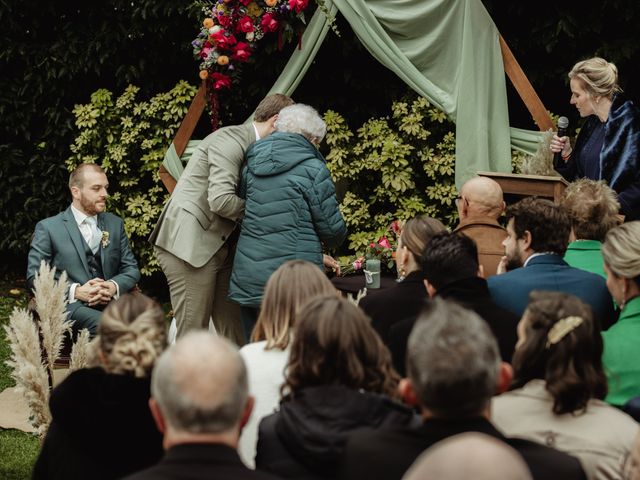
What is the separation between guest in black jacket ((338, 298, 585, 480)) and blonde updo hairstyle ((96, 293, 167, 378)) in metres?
0.92

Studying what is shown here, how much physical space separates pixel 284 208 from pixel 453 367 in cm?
334

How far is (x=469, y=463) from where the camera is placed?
1686mm

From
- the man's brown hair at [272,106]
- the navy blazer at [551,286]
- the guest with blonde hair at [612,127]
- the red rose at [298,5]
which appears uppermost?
the red rose at [298,5]

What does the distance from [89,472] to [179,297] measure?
10.7ft

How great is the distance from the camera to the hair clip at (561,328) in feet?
9.52

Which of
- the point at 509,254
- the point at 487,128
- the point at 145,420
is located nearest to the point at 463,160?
the point at 487,128

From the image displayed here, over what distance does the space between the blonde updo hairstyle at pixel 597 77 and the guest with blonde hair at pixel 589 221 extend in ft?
4.52

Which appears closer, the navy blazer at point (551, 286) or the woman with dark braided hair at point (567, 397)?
the woman with dark braided hair at point (567, 397)

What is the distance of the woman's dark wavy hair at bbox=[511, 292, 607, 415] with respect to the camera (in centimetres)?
287

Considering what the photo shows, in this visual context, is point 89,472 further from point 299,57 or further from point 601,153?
point 299,57

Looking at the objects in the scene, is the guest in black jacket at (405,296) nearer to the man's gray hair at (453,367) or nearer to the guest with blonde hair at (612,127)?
the man's gray hair at (453,367)

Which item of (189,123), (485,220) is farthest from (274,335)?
(189,123)

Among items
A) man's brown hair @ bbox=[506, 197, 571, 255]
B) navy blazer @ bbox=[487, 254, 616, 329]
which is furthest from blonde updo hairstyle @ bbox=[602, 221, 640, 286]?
man's brown hair @ bbox=[506, 197, 571, 255]

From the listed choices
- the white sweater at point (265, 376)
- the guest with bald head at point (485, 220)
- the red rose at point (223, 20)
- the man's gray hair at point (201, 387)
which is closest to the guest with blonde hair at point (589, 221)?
the guest with bald head at point (485, 220)
